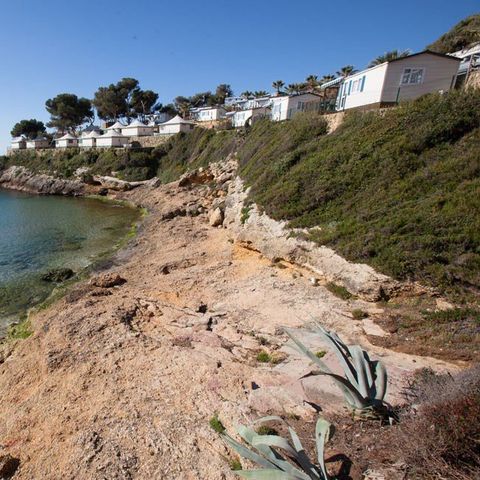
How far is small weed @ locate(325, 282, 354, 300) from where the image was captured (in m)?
13.6

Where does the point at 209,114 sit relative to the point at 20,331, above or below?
above

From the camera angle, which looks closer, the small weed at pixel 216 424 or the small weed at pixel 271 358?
the small weed at pixel 216 424

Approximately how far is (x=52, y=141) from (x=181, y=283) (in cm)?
10211

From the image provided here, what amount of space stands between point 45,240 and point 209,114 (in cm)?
5963

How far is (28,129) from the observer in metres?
107

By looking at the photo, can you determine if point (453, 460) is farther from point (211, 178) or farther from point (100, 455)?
point (211, 178)

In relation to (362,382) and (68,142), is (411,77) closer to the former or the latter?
(362,382)

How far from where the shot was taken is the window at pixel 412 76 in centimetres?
2510

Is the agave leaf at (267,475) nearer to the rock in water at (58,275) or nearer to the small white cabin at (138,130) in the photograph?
the rock in water at (58,275)

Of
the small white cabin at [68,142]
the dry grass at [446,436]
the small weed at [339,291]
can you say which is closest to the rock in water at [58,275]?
the small weed at [339,291]

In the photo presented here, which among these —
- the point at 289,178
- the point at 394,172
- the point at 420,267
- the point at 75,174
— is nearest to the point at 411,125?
the point at 394,172

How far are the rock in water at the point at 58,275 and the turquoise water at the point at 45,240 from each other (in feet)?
1.59

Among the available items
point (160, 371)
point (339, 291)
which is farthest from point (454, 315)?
point (160, 371)

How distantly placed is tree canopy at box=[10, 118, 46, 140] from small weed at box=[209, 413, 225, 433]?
416 feet
